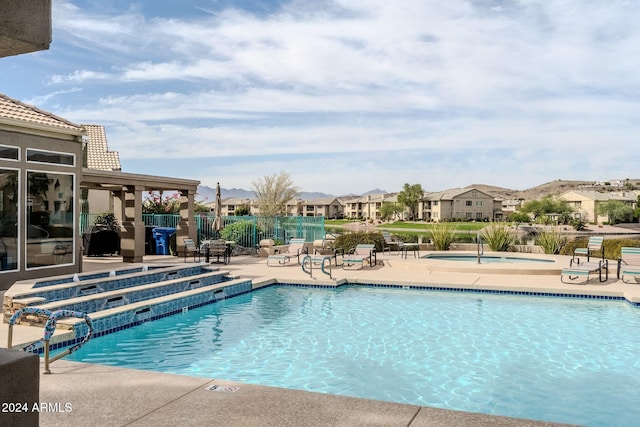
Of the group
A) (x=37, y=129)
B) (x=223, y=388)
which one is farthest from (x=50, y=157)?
(x=223, y=388)

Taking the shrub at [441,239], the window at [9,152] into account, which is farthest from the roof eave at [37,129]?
the shrub at [441,239]

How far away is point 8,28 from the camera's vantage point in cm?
164

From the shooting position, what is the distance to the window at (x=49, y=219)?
1132 centimetres

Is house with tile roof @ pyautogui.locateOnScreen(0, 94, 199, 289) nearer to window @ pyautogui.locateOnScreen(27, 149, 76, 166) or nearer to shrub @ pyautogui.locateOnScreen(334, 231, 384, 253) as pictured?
window @ pyautogui.locateOnScreen(27, 149, 76, 166)

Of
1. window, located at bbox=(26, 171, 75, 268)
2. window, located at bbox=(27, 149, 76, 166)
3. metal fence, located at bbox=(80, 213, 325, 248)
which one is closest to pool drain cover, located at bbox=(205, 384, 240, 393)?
window, located at bbox=(26, 171, 75, 268)

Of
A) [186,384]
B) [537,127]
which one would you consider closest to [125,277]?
[186,384]

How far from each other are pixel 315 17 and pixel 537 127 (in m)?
30.7

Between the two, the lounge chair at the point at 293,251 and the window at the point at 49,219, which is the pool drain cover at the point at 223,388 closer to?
the window at the point at 49,219

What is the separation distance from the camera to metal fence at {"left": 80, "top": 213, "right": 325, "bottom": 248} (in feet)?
69.1

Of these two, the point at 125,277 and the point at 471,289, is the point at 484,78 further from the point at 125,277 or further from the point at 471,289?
the point at 125,277

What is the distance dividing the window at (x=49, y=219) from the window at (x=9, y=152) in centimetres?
47

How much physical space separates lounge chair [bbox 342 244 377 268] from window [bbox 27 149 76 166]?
7978 mm

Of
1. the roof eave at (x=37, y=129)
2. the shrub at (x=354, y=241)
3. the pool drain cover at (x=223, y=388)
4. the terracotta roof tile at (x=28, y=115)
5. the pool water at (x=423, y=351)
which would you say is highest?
the terracotta roof tile at (x=28, y=115)

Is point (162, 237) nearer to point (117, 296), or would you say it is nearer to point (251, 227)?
point (251, 227)
